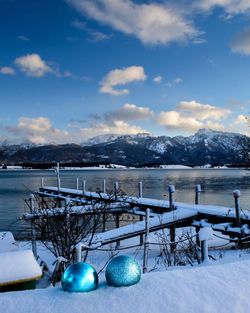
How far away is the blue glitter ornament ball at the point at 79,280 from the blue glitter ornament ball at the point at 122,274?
0.19 meters

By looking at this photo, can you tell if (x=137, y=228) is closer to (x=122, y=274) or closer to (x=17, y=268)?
(x=17, y=268)

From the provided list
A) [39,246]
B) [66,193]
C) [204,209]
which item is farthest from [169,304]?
[66,193]

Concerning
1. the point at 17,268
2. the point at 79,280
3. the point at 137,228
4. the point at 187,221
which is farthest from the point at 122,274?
the point at 187,221

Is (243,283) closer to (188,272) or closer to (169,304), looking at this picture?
(188,272)

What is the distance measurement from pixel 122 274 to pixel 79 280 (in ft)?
1.69

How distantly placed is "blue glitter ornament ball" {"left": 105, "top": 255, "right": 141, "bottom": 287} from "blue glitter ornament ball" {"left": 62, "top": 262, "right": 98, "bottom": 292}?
19 centimetres

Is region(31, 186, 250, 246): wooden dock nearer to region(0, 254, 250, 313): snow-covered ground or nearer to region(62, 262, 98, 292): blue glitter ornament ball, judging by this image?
region(0, 254, 250, 313): snow-covered ground

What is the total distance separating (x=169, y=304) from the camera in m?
3.99

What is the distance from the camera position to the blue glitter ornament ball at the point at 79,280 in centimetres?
438

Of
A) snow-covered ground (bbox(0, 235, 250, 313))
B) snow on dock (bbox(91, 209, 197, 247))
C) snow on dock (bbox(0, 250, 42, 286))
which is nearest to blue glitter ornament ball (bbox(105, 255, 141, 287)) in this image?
snow-covered ground (bbox(0, 235, 250, 313))

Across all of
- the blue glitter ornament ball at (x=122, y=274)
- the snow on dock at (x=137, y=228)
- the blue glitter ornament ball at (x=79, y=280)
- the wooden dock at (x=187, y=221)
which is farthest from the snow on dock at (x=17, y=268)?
the wooden dock at (x=187, y=221)

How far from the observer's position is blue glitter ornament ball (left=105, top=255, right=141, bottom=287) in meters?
4.48

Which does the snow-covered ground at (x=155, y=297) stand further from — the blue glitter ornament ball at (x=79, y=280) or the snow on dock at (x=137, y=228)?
the snow on dock at (x=137, y=228)

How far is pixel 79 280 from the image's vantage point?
4383mm
